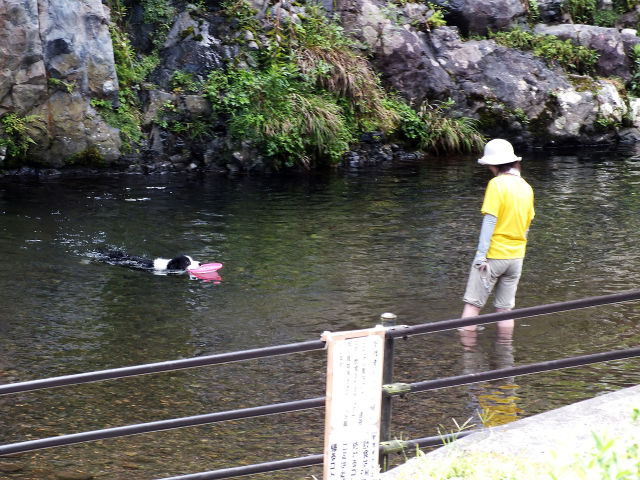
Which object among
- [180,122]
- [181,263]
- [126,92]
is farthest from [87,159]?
[181,263]

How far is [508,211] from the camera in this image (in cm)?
661

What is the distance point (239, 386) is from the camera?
628cm

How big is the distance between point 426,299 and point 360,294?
72 cm

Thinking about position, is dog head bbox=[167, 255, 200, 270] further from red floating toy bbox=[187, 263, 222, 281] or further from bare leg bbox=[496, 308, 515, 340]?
bare leg bbox=[496, 308, 515, 340]

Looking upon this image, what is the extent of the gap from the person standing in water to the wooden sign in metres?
3.09

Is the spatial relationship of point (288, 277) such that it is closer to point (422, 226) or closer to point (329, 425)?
point (422, 226)

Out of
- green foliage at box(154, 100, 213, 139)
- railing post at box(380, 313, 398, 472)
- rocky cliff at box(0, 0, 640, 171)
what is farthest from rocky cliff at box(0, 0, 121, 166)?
railing post at box(380, 313, 398, 472)

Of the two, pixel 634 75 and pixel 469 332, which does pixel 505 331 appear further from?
pixel 634 75

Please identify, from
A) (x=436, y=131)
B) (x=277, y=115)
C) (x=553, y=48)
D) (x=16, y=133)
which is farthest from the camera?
(x=553, y=48)

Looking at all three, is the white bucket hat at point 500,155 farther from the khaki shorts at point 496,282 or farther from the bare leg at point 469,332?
the bare leg at point 469,332

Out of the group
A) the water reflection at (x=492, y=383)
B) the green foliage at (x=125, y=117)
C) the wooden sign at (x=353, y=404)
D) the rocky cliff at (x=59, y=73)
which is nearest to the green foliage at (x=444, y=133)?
the green foliage at (x=125, y=117)

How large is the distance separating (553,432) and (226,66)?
47.0ft

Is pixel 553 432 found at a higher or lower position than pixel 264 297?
higher

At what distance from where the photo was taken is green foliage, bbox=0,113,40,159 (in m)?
14.9
